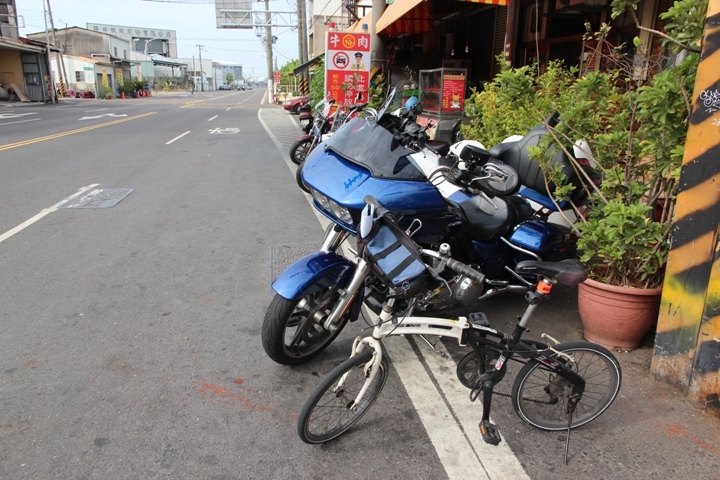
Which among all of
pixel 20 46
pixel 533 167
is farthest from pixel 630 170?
pixel 20 46

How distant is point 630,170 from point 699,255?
0.93 m

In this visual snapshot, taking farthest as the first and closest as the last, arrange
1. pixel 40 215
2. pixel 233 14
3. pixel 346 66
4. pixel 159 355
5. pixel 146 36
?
pixel 146 36, pixel 233 14, pixel 346 66, pixel 40 215, pixel 159 355

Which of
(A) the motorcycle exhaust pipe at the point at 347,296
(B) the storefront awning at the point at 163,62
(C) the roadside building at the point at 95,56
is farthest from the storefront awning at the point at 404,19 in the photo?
(B) the storefront awning at the point at 163,62

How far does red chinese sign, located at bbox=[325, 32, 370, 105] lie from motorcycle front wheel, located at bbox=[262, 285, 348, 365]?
379 inches

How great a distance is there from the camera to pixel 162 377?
318 centimetres

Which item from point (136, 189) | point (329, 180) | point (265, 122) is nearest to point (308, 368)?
point (329, 180)

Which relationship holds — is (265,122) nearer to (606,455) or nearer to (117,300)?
(117,300)

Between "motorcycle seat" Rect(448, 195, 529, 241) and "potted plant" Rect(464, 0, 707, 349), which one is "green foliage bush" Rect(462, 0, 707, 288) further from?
"motorcycle seat" Rect(448, 195, 529, 241)

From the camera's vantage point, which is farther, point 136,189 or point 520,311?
point 136,189

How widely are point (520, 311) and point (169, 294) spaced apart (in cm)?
292

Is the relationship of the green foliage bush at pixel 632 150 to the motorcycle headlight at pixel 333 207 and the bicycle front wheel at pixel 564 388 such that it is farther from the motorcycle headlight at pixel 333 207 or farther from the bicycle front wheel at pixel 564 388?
the motorcycle headlight at pixel 333 207

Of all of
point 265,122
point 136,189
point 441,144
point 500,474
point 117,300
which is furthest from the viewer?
point 265,122

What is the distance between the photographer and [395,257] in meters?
2.47

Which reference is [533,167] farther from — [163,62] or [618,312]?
[163,62]
